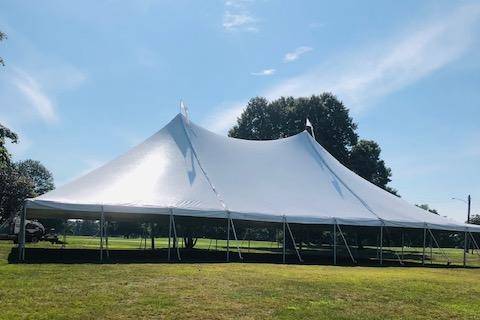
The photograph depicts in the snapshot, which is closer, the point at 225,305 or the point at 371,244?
the point at 225,305

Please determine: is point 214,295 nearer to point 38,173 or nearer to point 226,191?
point 226,191

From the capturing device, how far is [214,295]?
7.57 m

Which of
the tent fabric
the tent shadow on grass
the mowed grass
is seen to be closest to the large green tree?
the tent fabric

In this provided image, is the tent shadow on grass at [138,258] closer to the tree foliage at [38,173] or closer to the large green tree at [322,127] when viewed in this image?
the large green tree at [322,127]

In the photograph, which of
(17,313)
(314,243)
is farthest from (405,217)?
(314,243)

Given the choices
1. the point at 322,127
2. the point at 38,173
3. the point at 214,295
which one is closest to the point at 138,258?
the point at 214,295

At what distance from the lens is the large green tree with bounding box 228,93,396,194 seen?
3522 centimetres

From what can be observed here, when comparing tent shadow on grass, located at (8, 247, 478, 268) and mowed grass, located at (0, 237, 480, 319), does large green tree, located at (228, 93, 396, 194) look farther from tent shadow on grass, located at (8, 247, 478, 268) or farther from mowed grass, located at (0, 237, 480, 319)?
mowed grass, located at (0, 237, 480, 319)

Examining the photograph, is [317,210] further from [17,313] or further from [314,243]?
[314,243]

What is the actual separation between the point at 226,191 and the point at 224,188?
196 millimetres

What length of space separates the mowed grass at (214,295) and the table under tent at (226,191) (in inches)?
131

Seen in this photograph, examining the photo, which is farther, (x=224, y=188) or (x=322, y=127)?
(x=322, y=127)

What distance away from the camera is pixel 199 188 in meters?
15.5

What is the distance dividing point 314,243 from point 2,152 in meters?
30.2
